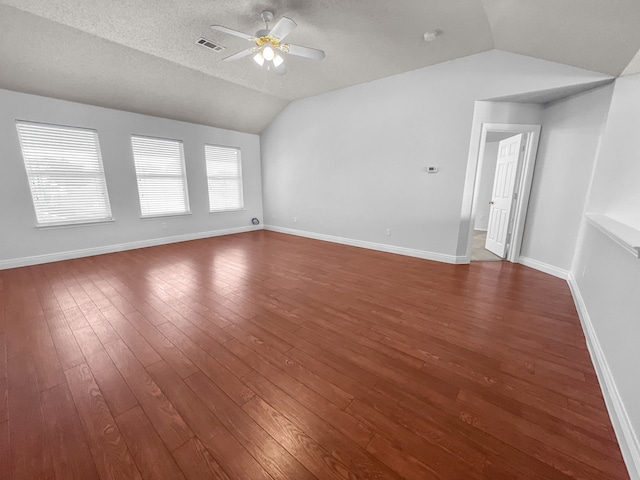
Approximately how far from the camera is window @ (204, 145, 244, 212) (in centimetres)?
605

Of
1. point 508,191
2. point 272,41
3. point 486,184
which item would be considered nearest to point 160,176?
point 272,41

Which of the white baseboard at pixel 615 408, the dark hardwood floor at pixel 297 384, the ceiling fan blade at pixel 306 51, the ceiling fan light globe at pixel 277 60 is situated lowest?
the dark hardwood floor at pixel 297 384

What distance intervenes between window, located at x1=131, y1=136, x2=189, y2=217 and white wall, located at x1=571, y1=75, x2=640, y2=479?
6.59 m

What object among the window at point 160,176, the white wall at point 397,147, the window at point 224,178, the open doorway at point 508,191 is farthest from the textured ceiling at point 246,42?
the window at point 224,178

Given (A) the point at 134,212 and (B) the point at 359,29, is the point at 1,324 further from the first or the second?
(B) the point at 359,29

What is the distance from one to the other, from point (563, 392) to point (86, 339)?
3610mm

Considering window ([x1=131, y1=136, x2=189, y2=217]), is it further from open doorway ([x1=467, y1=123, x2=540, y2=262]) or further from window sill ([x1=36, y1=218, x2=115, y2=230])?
open doorway ([x1=467, y1=123, x2=540, y2=262])

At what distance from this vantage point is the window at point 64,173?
3.88 meters

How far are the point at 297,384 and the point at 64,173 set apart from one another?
17.2ft

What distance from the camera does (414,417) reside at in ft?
4.63

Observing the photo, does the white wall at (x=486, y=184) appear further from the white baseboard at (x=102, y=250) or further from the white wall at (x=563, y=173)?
the white baseboard at (x=102, y=250)

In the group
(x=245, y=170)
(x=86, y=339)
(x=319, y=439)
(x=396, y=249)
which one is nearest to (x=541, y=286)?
(x=396, y=249)

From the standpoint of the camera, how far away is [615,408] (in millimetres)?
1401

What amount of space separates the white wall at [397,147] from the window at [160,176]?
95.2 inches
